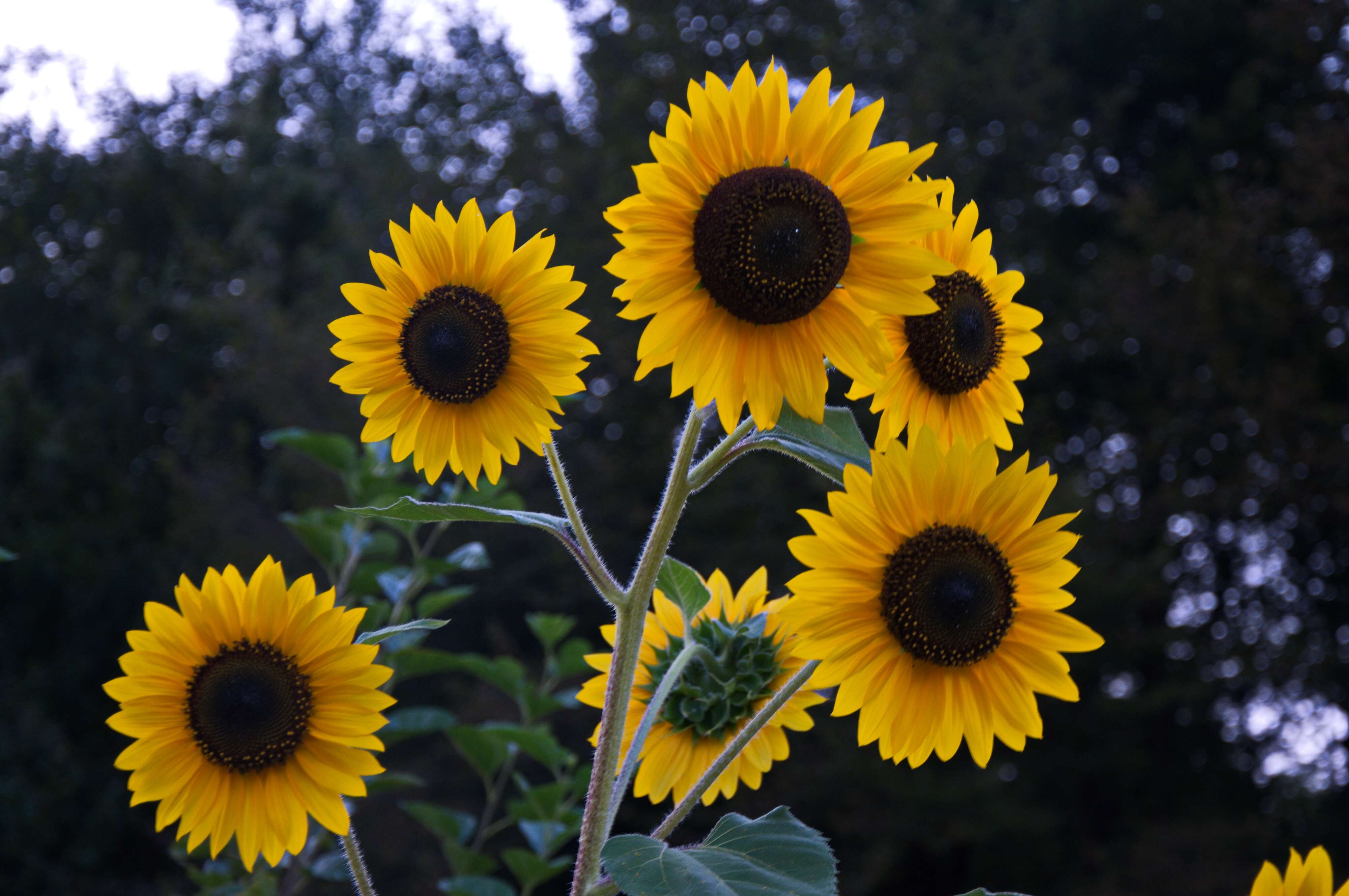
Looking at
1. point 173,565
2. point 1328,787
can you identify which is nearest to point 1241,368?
point 1328,787

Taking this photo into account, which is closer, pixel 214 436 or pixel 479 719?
pixel 479 719

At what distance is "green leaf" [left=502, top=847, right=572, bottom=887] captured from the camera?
184 centimetres

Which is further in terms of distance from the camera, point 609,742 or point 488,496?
point 488,496

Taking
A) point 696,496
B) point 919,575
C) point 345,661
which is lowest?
point 345,661

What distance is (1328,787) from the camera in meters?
8.92

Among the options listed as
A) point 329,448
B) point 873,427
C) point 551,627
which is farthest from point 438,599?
point 873,427

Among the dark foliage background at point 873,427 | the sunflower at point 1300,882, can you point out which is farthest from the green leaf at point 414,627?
the dark foliage background at point 873,427

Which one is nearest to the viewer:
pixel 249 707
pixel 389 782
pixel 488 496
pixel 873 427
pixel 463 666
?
pixel 249 707

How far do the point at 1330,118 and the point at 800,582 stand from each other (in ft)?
36.5

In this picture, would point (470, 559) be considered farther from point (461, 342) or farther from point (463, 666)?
point (461, 342)

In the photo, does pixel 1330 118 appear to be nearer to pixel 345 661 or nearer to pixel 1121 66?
pixel 1121 66

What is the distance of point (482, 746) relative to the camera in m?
2.13

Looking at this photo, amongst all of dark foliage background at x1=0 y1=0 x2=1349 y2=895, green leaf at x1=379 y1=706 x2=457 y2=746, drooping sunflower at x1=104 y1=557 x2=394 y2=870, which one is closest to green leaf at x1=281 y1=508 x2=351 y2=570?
green leaf at x1=379 y1=706 x2=457 y2=746

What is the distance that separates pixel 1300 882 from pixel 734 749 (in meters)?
0.42
